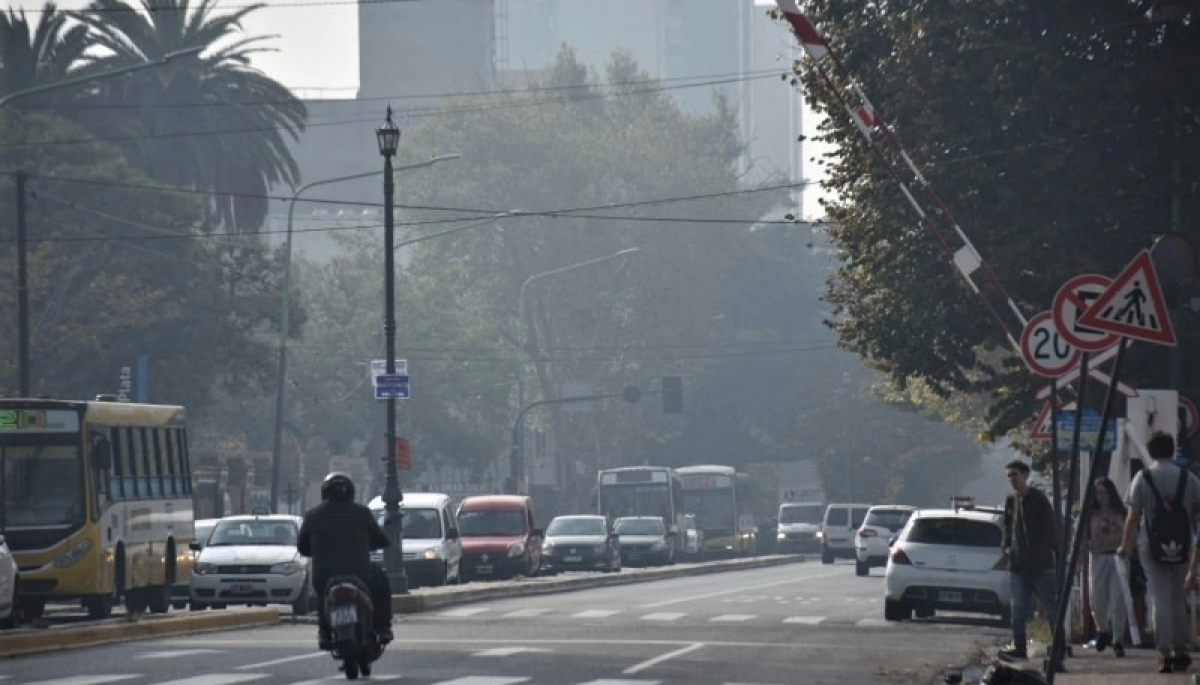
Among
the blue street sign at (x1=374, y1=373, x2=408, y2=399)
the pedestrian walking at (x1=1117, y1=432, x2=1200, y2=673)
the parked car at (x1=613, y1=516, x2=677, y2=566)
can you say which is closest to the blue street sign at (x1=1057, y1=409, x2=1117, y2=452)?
the pedestrian walking at (x1=1117, y1=432, x2=1200, y2=673)

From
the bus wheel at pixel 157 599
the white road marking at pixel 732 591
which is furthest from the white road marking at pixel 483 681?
the white road marking at pixel 732 591

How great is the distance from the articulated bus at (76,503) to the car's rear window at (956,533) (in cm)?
1048

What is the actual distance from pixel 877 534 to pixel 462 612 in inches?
1089

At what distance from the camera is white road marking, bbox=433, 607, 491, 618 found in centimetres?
3381

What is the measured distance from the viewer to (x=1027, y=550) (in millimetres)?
21672

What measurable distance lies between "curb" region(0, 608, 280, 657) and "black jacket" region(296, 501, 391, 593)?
5.07 m

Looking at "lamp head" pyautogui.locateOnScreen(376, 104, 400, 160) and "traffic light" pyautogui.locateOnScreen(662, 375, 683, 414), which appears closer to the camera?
"lamp head" pyautogui.locateOnScreen(376, 104, 400, 160)

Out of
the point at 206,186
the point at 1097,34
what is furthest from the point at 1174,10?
the point at 206,186

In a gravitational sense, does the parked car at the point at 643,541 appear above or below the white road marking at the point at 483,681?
A: below

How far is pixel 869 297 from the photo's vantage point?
35.9m

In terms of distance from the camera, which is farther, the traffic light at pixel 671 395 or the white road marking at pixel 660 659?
the traffic light at pixel 671 395

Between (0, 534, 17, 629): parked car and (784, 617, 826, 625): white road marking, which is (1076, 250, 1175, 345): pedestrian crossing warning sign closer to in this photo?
(0, 534, 17, 629): parked car

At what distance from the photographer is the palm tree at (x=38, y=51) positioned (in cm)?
6069

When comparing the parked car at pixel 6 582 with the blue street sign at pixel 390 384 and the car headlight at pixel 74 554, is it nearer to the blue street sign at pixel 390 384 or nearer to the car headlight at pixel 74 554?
the car headlight at pixel 74 554
